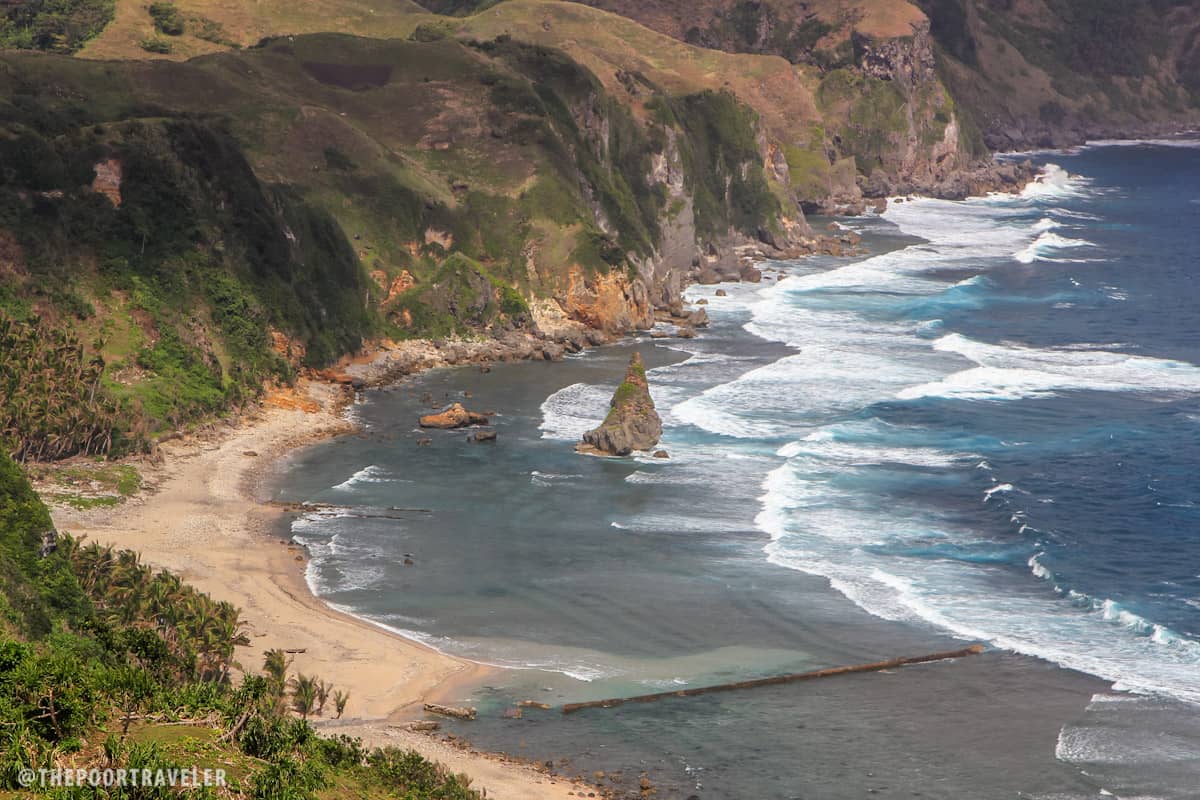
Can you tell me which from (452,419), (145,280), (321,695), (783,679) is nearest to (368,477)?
(452,419)

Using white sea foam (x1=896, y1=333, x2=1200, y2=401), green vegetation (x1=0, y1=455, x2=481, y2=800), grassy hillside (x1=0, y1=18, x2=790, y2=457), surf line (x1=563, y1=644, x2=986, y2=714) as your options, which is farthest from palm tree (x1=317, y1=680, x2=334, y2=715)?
white sea foam (x1=896, y1=333, x2=1200, y2=401)

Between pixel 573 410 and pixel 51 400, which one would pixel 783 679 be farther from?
pixel 573 410

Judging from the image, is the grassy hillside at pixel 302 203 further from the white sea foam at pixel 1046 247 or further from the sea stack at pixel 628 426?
the white sea foam at pixel 1046 247

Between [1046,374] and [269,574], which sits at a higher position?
[1046,374]

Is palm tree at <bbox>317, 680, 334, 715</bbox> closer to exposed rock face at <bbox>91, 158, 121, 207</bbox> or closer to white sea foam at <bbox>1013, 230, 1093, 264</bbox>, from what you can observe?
exposed rock face at <bbox>91, 158, 121, 207</bbox>

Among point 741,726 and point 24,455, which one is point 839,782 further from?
point 24,455
